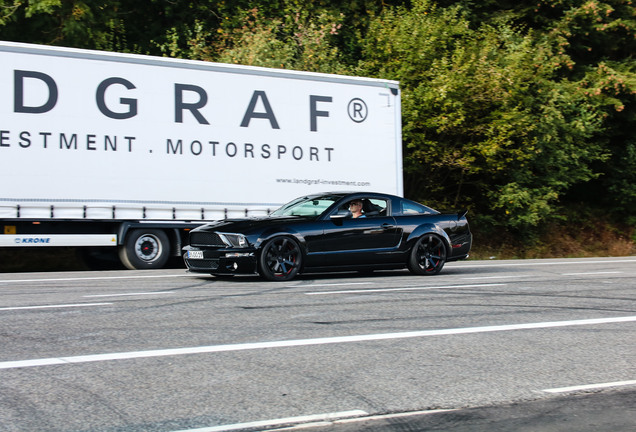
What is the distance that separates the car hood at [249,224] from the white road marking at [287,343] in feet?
16.1

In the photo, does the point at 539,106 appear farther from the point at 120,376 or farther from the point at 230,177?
the point at 120,376

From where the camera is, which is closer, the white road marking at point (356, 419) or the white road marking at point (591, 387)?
the white road marking at point (356, 419)

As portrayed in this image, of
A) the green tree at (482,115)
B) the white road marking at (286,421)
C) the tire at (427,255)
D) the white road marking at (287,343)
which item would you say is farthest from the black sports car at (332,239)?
the green tree at (482,115)

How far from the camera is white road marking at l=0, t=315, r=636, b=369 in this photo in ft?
17.9

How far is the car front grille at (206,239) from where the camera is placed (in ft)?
37.4

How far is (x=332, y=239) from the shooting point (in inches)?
467

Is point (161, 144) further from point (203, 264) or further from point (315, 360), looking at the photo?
point (315, 360)

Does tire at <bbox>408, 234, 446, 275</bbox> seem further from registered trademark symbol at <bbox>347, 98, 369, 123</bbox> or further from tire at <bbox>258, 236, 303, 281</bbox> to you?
registered trademark symbol at <bbox>347, 98, 369, 123</bbox>

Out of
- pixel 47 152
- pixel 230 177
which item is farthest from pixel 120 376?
pixel 230 177

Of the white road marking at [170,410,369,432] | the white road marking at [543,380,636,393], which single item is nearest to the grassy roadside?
the white road marking at [543,380,636,393]

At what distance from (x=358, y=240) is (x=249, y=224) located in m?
1.77

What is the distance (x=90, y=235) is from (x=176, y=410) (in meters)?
10.5

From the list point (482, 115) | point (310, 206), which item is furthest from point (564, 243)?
point (310, 206)

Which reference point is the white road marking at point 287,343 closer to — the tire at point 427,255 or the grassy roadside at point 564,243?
the tire at point 427,255
